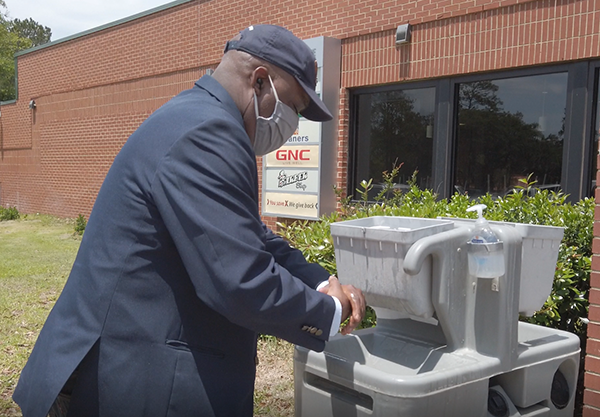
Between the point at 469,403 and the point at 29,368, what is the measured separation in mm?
1568

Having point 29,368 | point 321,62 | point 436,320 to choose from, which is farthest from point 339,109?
point 29,368

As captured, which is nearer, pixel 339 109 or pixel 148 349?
pixel 148 349

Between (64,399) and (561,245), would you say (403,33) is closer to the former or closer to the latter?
(561,245)

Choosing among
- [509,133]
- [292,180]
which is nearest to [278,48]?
[509,133]

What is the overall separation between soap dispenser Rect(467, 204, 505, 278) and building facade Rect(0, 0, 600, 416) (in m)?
1.08

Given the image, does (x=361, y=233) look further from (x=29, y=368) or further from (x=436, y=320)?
(x=29, y=368)

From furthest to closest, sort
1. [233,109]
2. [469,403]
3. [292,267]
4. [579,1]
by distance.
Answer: [579,1]
[292,267]
[469,403]
[233,109]

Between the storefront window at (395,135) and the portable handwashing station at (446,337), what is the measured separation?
602cm

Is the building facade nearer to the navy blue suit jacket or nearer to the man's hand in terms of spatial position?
the man's hand

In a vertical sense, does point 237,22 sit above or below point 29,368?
above

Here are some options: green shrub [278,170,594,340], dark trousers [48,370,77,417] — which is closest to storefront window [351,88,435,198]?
green shrub [278,170,594,340]

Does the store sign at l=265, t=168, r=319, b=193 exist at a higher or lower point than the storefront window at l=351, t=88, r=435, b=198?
lower

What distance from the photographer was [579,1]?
21.7ft

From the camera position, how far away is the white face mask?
214cm
